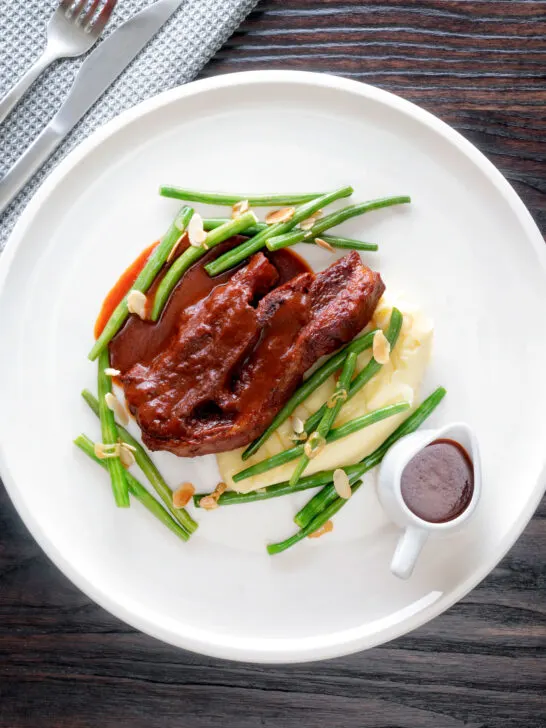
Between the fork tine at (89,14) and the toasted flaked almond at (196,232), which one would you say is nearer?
the toasted flaked almond at (196,232)

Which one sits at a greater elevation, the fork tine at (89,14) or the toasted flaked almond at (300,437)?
the fork tine at (89,14)

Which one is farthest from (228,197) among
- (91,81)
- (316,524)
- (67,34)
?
(316,524)

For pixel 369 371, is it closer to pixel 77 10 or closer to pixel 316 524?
pixel 316 524

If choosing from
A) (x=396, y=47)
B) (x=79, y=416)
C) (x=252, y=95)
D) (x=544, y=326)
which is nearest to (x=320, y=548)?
(x=79, y=416)

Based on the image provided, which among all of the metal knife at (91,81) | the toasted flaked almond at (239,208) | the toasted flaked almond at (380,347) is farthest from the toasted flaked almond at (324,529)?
the metal knife at (91,81)

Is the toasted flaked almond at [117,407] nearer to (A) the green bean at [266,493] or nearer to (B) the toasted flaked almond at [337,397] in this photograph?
(A) the green bean at [266,493]
